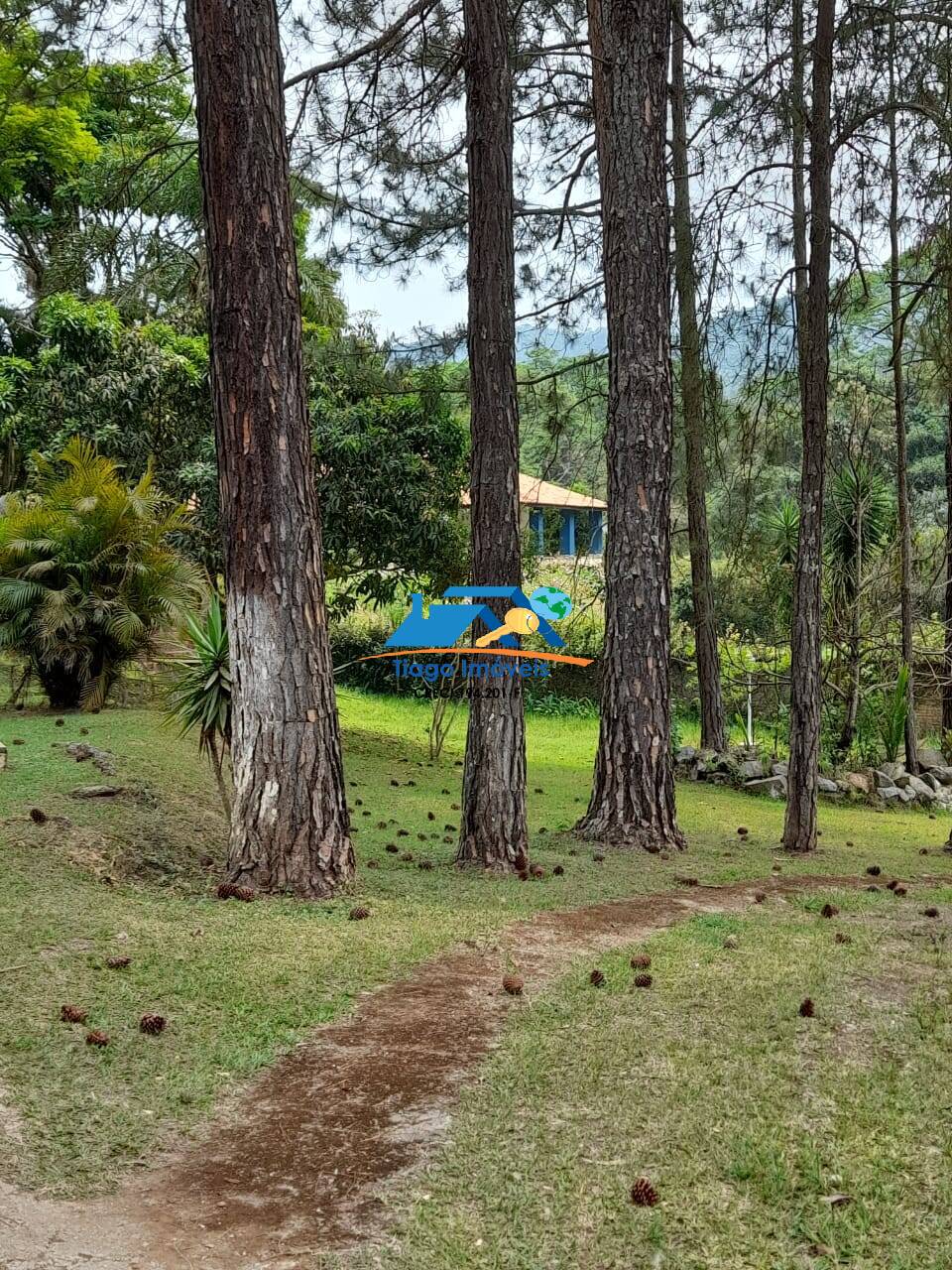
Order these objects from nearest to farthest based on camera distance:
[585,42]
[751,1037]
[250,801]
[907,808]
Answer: [751,1037] < [250,801] < [585,42] < [907,808]

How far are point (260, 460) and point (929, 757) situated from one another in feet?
37.0

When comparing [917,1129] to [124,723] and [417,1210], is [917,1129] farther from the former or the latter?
[124,723]

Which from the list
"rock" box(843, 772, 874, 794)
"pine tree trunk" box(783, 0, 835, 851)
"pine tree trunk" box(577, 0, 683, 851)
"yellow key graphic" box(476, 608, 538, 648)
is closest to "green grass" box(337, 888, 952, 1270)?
"pine tree trunk" box(577, 0, 683, 851)

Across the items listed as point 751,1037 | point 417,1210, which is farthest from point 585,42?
point 417,1210

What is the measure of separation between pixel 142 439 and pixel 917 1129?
542 inches

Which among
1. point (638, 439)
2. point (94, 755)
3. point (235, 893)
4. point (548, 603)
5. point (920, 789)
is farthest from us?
point (548, 603)

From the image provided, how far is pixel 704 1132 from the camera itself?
2.68 metres

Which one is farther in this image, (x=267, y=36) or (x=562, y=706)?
(x=562, y=706)

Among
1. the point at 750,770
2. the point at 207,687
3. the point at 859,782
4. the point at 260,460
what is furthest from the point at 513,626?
the point at 859,782

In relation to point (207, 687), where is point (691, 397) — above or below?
above

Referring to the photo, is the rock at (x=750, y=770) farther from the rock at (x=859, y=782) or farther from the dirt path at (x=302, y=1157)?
the dirt path at (x=302, y=1157)

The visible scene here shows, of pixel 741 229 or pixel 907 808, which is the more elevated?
pixel 741 229

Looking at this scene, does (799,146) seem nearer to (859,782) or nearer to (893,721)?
(859,782)

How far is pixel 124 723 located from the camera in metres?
9.95
